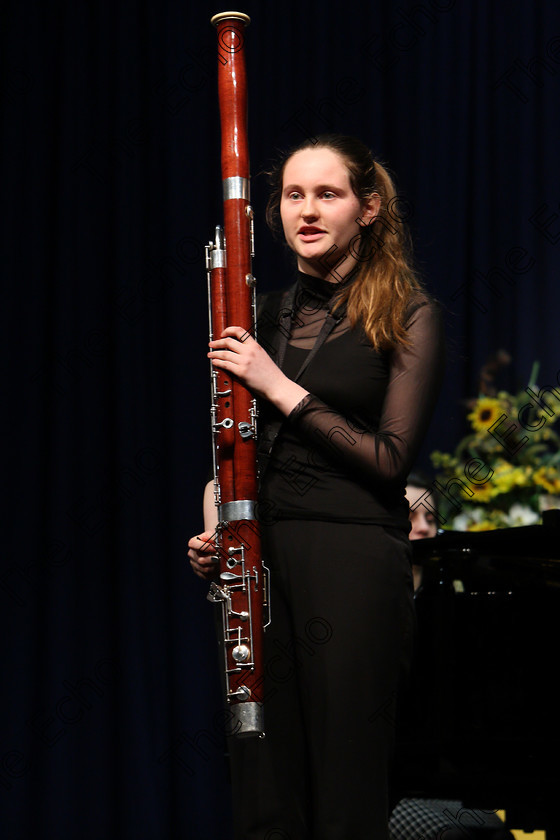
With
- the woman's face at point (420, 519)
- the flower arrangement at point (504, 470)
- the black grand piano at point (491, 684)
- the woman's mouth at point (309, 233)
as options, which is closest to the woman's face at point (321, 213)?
the woman's mouth at point (309, 233)

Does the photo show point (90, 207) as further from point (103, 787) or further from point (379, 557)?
point (379, 557)

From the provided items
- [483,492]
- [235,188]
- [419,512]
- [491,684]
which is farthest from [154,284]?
[235,188]

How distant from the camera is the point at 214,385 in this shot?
1.28 metres

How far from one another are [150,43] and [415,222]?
1113 millimetres

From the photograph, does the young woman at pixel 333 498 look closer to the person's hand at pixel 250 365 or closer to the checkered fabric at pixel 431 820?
the person's hand at pixel 250 365

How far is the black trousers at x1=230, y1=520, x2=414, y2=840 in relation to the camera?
1136 millimetres

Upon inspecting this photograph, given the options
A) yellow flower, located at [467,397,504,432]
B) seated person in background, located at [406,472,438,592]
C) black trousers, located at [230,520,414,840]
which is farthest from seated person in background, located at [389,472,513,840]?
black trousers, located at [230,520,414,840]

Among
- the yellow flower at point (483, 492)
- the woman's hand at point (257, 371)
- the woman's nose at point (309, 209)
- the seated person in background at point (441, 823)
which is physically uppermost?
the woman's nose at point (309, 209)

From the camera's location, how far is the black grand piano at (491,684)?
194cm

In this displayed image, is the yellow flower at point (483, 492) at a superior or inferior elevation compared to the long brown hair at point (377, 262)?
inferior

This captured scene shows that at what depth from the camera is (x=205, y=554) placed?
1.31 m

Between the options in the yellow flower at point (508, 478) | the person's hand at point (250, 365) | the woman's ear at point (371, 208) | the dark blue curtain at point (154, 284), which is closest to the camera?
the person's hand at point (250, 365)

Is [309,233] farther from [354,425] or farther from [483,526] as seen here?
[483,526]

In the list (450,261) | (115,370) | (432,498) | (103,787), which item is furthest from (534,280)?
(103,787)
